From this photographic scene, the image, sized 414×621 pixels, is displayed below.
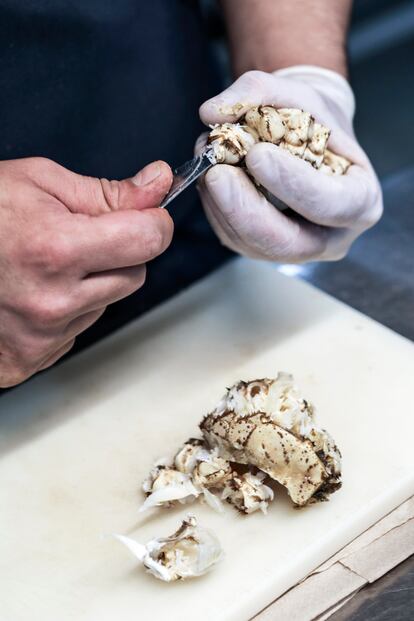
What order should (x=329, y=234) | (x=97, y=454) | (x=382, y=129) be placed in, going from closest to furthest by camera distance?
(x=97, y=454)
(x=329, y=234)
(x=382, y=129)

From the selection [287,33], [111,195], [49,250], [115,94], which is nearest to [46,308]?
[49,250]

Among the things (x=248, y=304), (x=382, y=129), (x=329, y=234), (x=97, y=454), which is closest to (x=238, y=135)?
(x=329, y=234)

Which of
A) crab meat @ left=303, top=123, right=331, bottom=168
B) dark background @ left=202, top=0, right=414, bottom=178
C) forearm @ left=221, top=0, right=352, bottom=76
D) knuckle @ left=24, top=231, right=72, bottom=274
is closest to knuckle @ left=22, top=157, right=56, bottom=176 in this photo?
knuckle @ left=24, top=231, right=72, bottom=274

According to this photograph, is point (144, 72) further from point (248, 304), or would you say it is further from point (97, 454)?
point (97, 454)

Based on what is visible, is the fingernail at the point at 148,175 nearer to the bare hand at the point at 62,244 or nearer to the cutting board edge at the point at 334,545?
the bare hand at the point at 62,244

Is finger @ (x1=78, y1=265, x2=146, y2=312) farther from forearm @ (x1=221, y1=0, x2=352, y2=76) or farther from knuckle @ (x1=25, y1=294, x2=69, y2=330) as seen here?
forearm @ (x1=221, y1=0, x2=352, y2=76)

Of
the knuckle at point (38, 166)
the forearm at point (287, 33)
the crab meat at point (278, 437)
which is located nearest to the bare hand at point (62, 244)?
the knuckle at point (38, 166)

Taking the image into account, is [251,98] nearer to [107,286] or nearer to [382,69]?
[107,286]
